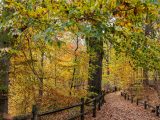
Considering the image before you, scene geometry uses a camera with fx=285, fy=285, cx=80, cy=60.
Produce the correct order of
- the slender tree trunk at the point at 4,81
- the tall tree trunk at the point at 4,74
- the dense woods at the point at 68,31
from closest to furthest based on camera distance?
the dense woods at the point at 68,31 < the tall tree trunk at the point at 4,74 < the slender tree trunk at the point at 4,81

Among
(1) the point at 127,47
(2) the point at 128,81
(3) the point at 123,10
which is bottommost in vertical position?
(2) the point at 128,81

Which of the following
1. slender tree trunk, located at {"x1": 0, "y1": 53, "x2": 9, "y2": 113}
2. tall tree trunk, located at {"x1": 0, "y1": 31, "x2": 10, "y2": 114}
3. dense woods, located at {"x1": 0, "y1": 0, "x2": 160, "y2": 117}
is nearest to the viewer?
dense woods, located at {"x1": 0, "y1": 0, "x2": 160, "y2": 117}

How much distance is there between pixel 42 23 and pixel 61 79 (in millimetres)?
10500

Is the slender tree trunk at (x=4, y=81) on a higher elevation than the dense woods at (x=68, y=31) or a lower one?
lower

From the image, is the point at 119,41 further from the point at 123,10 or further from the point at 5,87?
the point at 5,87

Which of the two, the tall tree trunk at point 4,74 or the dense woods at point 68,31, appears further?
the tall tree trunk at point 4,74

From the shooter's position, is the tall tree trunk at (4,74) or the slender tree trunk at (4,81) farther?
the slender tree trunk at (4,81)

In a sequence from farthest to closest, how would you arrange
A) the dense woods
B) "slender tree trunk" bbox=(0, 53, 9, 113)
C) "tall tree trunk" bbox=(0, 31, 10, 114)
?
"slender tree trunk" bbox=(0, 53, 9, 113)
"tall tree trunk" bbox=(0, 31, 10, 114)
the dense woods

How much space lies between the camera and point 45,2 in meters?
5.69

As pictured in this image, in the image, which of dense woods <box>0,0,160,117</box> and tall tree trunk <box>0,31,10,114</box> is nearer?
dense woods <box>0,0,160,117</box>

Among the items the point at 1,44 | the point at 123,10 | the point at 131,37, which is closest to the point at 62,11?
the point at 123,10

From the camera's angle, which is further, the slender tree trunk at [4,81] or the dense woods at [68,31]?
the slender tree trunk at [4,81]

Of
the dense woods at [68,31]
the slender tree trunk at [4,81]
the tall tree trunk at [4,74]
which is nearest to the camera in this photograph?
the dense woods at [68,31]

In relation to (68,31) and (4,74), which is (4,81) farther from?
(68,31)
